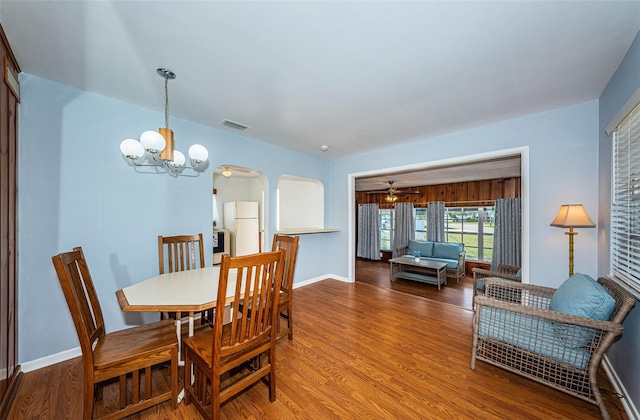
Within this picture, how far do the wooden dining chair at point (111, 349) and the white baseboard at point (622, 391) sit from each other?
2932 millimetres

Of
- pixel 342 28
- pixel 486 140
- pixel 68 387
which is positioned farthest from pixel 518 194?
pixel 68 387

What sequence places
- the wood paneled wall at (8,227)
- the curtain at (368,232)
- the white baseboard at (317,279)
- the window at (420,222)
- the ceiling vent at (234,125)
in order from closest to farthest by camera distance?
the wood paneled wall at (8,227) → the ceiling vent at (234,125) → the white baseboard at (317,279) → the window at (420,222) → the curtain at (368,232)

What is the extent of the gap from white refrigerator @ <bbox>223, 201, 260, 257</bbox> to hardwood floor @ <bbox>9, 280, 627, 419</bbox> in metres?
3.70

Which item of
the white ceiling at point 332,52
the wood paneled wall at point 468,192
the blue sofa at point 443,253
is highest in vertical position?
the white ceiling at point 332,52

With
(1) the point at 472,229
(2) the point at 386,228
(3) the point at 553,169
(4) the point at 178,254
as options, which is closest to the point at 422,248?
(1) the point at 472,229

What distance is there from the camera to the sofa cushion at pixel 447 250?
18.3 feet

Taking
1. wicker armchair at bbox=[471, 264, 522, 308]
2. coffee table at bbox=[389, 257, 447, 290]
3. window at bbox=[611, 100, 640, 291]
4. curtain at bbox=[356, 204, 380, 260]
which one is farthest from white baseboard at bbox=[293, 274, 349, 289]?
window at bbox=[611, 100, 640, 291]

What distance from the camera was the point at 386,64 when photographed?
1.83 m

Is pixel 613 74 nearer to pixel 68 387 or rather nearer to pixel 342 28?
pixel 342 28

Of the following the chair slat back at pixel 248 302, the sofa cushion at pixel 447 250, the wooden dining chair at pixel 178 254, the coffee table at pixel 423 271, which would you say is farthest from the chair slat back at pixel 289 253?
the sofa cushion at pixel 447 250

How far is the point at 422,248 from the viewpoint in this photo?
6.05 m

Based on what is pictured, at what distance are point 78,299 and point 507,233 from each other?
7.11 m

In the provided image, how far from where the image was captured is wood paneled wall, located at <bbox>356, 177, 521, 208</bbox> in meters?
5.61

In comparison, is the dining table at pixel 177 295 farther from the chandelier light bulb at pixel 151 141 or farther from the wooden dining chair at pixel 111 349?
the chandelier light bulb at pixel 151 141
